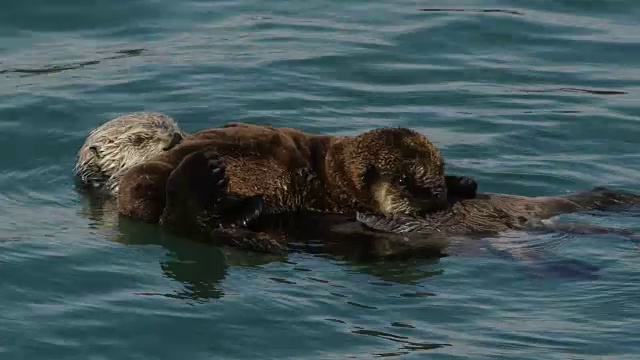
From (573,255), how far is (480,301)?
81 cm

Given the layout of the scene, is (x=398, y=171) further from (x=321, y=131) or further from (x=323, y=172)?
(x=321, y=131)

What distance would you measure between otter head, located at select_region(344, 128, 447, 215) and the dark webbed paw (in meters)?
0.22

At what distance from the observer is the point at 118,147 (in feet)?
29.3

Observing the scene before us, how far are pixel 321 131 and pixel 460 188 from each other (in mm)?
2441

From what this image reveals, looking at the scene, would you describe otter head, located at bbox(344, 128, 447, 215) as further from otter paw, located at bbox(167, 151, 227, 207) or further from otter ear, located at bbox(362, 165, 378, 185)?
otter paw, located at bbox(167, 151, 227, 207)

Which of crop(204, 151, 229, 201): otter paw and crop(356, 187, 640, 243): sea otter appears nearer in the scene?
crop(204, 151, 229, 201): otter paw

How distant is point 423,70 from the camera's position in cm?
1177

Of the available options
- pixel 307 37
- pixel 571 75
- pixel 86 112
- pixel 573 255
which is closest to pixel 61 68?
pixel 86 112

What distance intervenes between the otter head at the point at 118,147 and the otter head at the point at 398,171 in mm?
1727

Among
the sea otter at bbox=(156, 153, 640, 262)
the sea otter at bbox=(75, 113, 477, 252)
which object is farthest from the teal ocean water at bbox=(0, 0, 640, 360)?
the sea otter at bbox=(75, 113, 477, 252)

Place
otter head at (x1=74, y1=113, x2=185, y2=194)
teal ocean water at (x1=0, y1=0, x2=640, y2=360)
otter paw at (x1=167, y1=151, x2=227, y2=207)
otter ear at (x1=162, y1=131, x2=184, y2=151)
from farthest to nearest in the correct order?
otter head at (x1=74, y1=113, x2=185, y2=194) < otter ear at (x1=162, y1=131, x2=184, y2=151) < otter paw at (x1=167, y1=151, x2=227, y2=207) < teal ocean water at (x1=0, y1=0, x2=640, y2=360)

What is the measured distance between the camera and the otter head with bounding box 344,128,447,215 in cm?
736

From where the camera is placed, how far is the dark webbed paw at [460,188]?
25.1ft

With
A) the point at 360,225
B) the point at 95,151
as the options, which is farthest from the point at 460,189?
the point at 95,151
